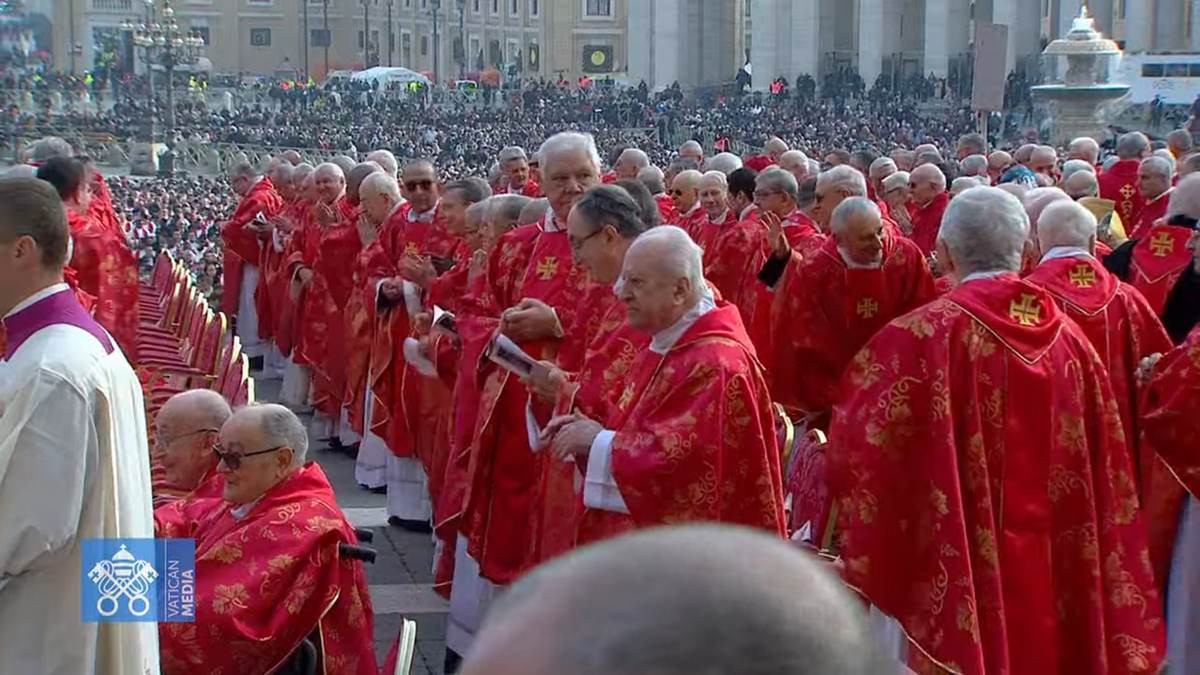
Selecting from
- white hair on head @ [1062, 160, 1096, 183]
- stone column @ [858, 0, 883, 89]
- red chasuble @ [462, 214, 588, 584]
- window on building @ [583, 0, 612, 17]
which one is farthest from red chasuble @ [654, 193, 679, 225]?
window on building @ [583, 0, 612, 17]

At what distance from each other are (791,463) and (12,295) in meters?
3.46

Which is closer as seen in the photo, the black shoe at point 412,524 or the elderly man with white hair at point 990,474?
the elderly man with white hair at point 990,474

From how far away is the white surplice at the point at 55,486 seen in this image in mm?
3814

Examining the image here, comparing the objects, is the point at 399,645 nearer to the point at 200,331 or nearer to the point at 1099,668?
the point at 1099,668

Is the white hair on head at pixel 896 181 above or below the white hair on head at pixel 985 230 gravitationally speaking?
below

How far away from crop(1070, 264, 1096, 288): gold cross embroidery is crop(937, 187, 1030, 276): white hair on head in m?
0.98

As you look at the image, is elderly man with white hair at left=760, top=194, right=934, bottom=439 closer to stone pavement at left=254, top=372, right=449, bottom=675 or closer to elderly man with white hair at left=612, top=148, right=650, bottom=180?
stone pavement at left=254, top=372, right=449, bottom=675

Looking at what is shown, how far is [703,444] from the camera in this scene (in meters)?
5.06

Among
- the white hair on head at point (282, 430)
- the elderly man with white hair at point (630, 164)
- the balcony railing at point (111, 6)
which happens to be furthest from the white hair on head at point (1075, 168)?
the balcony railing at point (111, 6)

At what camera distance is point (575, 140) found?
7.15 meters

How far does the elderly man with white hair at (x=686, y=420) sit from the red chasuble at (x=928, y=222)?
21.6 ft

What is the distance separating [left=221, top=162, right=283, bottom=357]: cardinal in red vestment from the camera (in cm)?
1531

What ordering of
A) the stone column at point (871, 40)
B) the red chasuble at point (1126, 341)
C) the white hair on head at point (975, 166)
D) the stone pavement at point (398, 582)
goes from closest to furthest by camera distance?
the red chasuble at point (1126, 341)
the stone pavement at point (398, 582)
the white hair on head at point (975, 166)
the stone column at point (871, 40)

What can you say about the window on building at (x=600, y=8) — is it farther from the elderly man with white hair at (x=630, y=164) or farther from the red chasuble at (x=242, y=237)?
the elderly man with white hair at (x=630, y=164)
